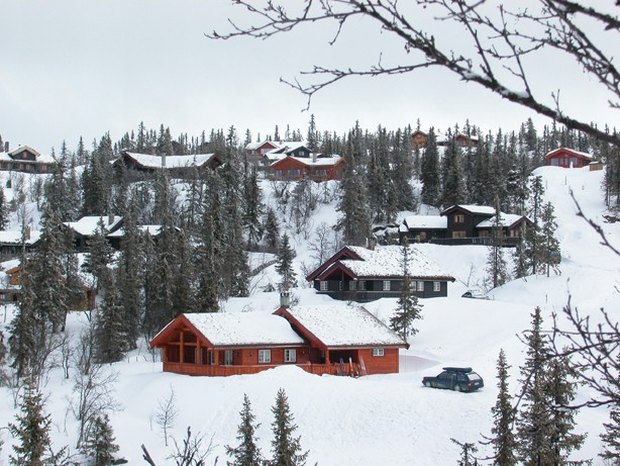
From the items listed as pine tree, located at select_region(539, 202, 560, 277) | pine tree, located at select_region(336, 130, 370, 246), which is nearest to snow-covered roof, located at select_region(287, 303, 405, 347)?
pine tree, located at select_region(539, 202, 560, 277)

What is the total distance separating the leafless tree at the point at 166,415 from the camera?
106 feet

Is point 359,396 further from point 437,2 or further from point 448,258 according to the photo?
point 448,258

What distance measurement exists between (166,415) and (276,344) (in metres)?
9.00

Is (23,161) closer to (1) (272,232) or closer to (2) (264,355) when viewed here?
(1) (272,232)

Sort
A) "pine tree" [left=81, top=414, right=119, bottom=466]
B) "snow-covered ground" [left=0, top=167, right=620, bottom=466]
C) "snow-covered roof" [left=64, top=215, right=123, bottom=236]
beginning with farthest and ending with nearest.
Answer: "snow-covered roof" [left=64, top=215, right=123, bottom=236]
"snow-covered ground" [left=0, top=167, right=620, bottom=466]
"pine tree" [left=81, top=414, right=119, bottom=466]

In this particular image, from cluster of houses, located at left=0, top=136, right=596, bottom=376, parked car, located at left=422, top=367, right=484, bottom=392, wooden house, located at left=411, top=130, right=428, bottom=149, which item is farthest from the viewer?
wooden house, located at left=411, top=130, right=428, bottom=149

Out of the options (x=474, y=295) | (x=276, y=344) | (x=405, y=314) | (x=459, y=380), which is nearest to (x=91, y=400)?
(x=276, y=344)

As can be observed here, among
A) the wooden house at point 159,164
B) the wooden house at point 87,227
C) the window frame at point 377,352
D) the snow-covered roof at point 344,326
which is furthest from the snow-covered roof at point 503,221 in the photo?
the wooden house at point 87,227

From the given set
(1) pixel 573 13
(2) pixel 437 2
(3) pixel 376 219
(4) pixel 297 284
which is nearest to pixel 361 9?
(2) pixel 437 2

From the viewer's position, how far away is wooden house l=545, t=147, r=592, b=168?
105 m

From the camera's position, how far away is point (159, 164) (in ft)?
329

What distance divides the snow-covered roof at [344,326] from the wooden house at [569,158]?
70.0 m

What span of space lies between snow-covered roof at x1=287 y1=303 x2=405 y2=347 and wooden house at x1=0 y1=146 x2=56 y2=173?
91.4 m

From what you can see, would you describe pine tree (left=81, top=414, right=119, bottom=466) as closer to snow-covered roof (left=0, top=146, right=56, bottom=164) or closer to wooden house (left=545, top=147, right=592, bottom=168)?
wooden house (left=545, top=147, right=592, bottom=168)
